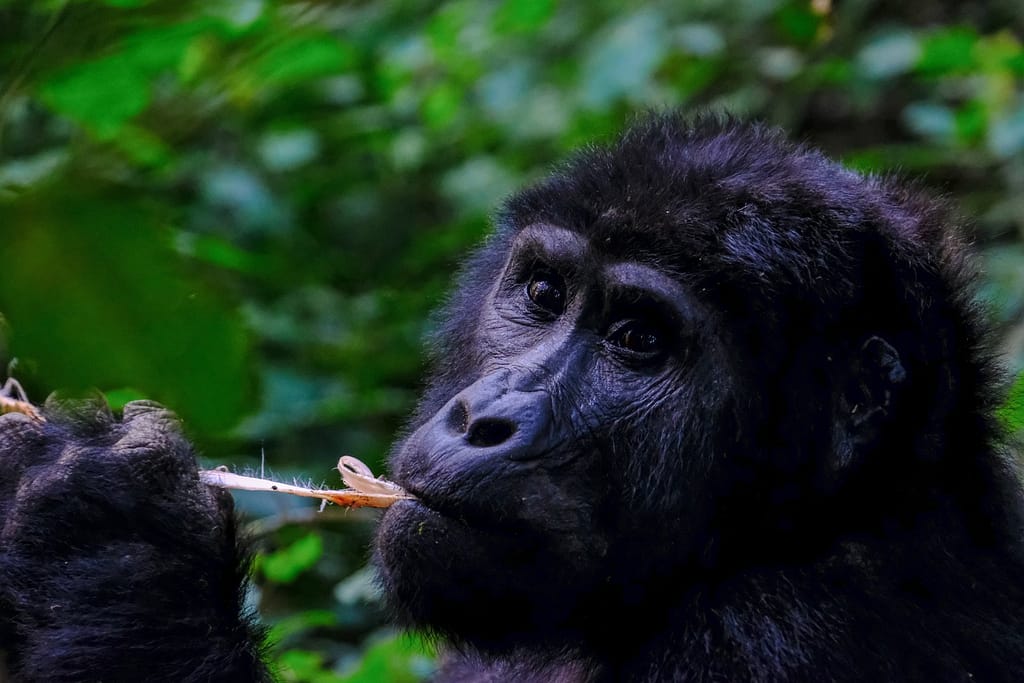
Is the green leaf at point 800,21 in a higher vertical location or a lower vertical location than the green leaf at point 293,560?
lower

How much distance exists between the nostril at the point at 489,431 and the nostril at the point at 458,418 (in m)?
0.02

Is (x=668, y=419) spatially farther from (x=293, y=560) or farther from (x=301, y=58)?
(x=293, y=560)

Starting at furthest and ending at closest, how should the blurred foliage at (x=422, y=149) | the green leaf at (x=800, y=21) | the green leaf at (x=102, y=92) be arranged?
the green leaf at (x=800, y=21) < the blurred foliage at (x=422, y=149) < the green leaf at (x=102, y=92)

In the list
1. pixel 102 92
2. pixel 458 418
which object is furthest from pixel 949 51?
pixel 102 92

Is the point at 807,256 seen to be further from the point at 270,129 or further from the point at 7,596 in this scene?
the point at 270,129

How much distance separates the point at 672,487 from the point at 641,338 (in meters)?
0.33

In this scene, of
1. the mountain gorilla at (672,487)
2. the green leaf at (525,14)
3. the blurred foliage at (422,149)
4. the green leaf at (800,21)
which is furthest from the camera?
the green leaf at (800,21)

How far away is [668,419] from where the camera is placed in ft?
8.11

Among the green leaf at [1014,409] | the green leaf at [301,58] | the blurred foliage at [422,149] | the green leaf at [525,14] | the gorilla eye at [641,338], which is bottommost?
the blurred foliage at [422,149]

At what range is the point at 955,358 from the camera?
242 cm

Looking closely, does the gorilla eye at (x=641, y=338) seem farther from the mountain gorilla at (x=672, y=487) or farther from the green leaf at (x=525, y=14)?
the green leaf at (x=525, y=14)

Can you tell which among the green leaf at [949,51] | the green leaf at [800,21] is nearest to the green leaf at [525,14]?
the green leaf at [949,51]

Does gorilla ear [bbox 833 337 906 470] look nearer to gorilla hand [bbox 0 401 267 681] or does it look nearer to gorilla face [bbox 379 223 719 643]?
gorilla face [bbox 379 223 719 643]

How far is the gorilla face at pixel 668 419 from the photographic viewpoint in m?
2.32
